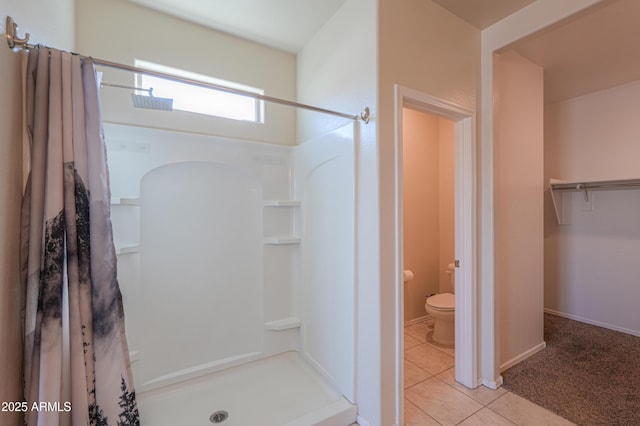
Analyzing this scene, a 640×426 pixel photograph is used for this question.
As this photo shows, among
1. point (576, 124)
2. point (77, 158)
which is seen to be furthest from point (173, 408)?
point (576, 124)

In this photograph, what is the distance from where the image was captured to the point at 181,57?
7.05 feet

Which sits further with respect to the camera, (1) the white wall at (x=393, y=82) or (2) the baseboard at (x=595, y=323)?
(2) the baseboard at (x=595, y=323)

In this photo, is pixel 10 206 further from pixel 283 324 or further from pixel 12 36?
pixel 283 324

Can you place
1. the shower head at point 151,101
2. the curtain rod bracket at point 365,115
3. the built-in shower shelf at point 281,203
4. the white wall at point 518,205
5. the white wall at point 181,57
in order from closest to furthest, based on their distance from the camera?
1. the shower head at point 151,101
2. the curtain rod bracket at point 365,115
3. the white wall at point 181,57
4. the white wall at point 518,205
5. the built-in shower shelf at point 281,203

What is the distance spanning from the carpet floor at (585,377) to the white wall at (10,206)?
109 inches

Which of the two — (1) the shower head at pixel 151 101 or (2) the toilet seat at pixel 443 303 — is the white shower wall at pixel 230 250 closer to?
(1) the shower head at pixel 151 101

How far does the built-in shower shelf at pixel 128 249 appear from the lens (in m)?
1.82

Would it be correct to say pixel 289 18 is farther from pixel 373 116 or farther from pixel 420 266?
pixel 420 266

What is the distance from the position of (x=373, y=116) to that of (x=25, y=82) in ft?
5.00

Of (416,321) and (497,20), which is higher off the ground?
(497,20)

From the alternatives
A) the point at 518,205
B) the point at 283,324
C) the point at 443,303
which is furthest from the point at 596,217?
the point at 283,324

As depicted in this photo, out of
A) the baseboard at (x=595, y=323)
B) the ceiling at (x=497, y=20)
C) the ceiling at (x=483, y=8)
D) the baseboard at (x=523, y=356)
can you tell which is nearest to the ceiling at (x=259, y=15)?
the ceiling at (x=497, y=20)

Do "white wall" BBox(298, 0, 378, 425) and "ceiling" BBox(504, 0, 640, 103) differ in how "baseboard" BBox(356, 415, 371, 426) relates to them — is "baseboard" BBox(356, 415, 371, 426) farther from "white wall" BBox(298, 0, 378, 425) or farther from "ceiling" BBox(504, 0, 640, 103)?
"ceiling" BBox(504, 0, 640, 103)

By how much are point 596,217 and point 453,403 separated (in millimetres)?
2832
